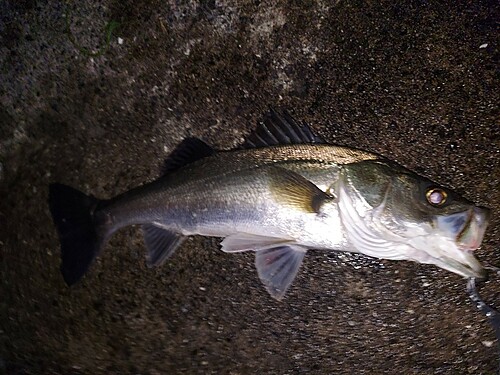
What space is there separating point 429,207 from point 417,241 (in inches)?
6.5

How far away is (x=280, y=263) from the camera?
2.23m

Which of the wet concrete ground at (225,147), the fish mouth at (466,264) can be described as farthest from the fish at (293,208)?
the wet concrete ground at (225,147)

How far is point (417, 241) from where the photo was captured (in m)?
1.98

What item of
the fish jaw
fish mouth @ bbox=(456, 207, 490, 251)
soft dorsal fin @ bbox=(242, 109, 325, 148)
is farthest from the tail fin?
fish mouth @ bbox=(456, 207, 490, 251)

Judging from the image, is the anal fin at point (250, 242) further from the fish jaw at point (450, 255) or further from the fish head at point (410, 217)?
the fish jaw at point (450, 255)

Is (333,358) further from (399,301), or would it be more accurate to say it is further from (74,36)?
(74,36)

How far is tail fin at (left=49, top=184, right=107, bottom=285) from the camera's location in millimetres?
2402

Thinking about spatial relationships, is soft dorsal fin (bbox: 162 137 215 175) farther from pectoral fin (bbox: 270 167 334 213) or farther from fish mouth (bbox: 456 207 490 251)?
fish mouth (bbox: 456 207 490 251)

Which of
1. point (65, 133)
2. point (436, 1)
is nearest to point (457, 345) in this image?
point (436, 1)

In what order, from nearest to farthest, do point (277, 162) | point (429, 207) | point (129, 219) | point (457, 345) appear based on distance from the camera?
point (429, 207), point (277, 162), point (129, 219), point (457, 345)

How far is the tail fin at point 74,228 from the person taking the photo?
2402 millimetres

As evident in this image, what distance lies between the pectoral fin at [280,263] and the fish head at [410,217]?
1.05 ft

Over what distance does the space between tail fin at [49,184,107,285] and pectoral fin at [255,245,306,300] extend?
89cm

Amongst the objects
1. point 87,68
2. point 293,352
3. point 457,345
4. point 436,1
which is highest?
point 436,1
